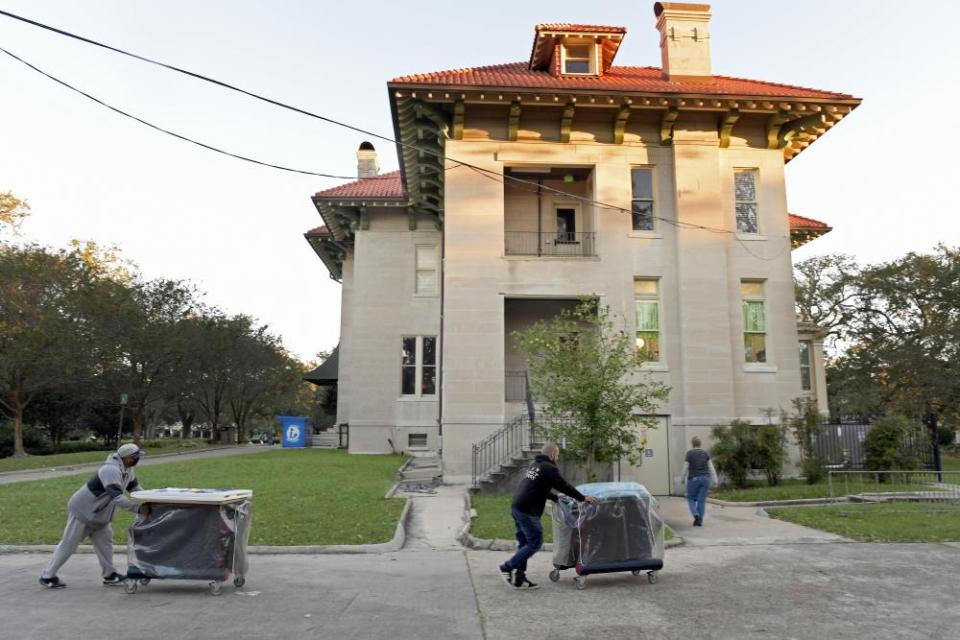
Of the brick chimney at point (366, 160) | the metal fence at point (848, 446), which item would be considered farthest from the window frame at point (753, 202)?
the brick chimney at point (366, 160)

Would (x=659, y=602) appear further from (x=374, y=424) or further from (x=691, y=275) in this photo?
(x=374, y=424)

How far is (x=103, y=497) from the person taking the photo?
25.5 ft

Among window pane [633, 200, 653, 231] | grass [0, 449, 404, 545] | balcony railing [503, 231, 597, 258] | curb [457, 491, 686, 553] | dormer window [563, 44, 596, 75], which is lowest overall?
curb [457, 491, 686, 553]

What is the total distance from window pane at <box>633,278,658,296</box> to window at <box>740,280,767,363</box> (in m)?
2.53

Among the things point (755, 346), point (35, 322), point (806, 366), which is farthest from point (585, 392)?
point (35, 322)

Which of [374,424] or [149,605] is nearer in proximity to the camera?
[149,605]

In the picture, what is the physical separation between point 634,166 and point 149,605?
16.9 metres

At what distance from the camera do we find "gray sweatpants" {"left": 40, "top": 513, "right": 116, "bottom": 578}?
7.61 meters

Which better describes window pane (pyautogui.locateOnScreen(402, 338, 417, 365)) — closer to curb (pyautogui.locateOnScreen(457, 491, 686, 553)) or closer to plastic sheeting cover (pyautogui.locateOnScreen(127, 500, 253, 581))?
curb (pyautogui.locateOnScreen(457, 491, 686, 553))

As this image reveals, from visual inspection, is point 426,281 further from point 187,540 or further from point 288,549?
point 187,540

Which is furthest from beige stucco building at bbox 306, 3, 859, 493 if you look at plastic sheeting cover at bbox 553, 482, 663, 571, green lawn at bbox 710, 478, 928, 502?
plastic sheeting cover at bbox 553, 482, 663, 571

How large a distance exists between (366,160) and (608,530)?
1190 inches

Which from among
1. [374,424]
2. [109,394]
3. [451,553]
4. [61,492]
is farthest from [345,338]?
[451,553]

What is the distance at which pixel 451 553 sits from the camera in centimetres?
996
